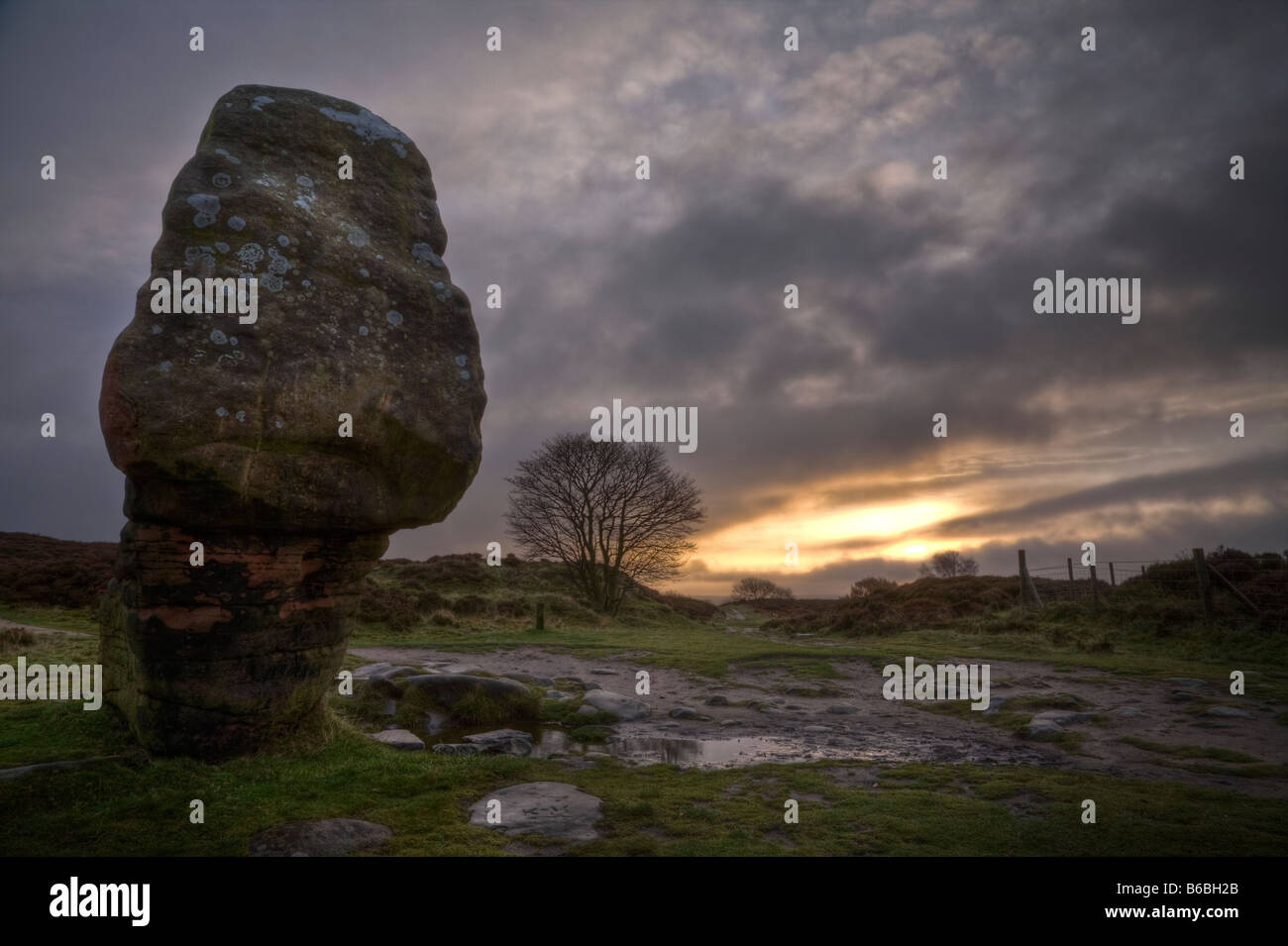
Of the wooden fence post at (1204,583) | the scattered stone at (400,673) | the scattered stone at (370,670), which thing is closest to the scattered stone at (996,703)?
the scattered stone at (400,673)

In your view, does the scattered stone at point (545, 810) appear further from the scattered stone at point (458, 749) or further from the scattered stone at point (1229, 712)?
the scattered stone at point (1229, 712)

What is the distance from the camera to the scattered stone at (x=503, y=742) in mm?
8688

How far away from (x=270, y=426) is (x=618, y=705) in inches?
293

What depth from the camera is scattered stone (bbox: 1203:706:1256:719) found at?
988 cm

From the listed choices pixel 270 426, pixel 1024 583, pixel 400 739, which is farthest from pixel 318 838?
pixel 1024 583

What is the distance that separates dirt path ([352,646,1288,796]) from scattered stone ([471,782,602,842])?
7.52 ft

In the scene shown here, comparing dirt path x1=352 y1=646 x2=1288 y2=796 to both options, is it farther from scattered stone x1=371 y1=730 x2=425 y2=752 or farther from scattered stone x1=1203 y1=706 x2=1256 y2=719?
scattered stone x1=371 y1=730 x2=425 y2=752

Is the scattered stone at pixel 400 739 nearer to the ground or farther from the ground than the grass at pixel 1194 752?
farther from the ground

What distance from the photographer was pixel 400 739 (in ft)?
29.2

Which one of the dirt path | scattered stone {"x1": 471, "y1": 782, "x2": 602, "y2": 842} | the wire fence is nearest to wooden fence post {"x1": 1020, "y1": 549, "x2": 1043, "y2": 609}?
the wire fence

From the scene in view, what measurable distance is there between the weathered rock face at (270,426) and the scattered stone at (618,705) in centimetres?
492

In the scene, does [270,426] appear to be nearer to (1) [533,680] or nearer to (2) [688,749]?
(2) [688,749]

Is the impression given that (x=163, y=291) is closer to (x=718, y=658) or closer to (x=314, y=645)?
(x=314, y=645)

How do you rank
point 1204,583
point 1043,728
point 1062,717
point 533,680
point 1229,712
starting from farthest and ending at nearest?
point 1204,583
point 533,680
point 1062,717
point 1229,712
point 1043,728
